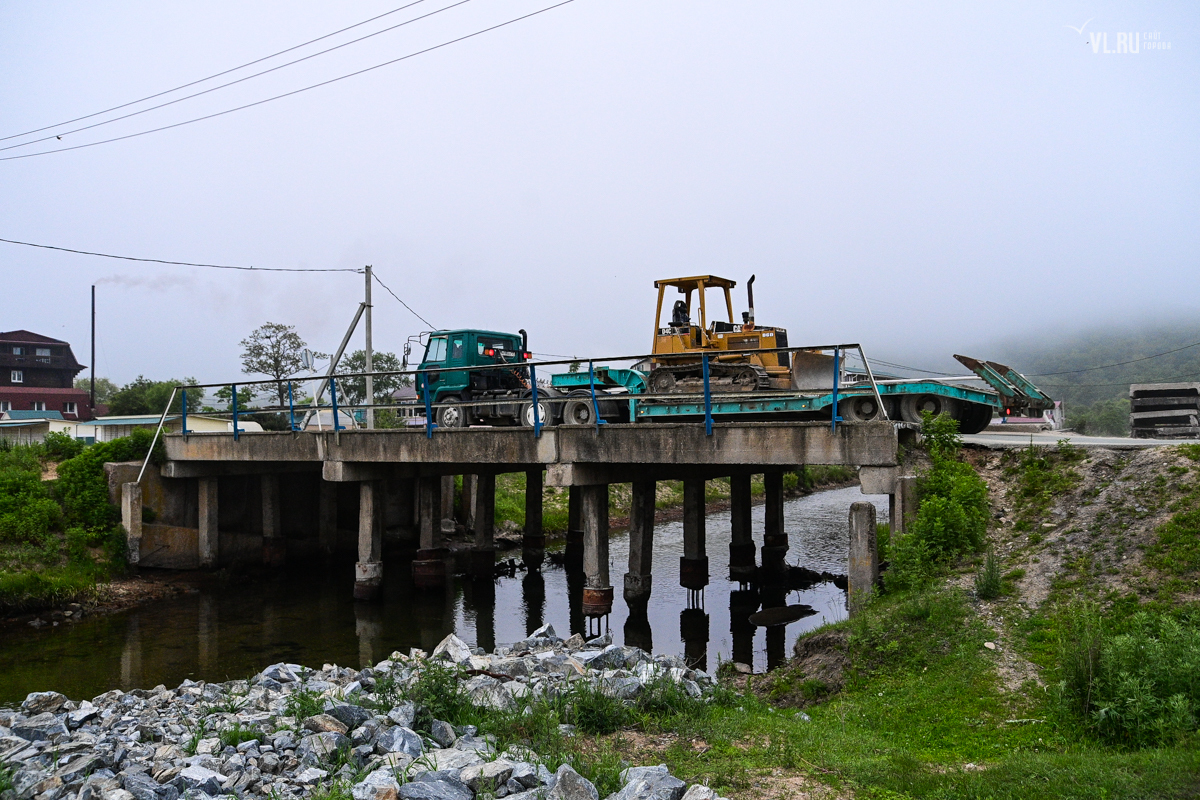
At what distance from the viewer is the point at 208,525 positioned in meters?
20.8

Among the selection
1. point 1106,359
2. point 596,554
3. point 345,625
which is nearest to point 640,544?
point 596,554

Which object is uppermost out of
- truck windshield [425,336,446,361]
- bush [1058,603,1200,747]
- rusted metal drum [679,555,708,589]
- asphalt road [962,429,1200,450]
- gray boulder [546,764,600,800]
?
truck windshield [425,336,446,361]

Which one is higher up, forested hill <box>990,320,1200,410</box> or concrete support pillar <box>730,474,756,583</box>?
forested hill <box>990,320,1200,410</box>

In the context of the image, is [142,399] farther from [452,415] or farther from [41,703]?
[41,703]

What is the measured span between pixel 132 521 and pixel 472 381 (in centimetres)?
835

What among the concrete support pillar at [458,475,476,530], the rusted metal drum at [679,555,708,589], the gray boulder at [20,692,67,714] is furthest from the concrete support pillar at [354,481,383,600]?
the gray boulder at [20,692,67,714]

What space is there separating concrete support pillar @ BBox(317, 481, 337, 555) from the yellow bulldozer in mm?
10375

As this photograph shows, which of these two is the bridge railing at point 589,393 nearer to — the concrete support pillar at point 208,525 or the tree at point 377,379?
the concrete support pillar at point 208,525

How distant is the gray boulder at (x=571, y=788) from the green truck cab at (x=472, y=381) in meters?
13.8

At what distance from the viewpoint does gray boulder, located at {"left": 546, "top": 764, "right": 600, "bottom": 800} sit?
5691 millimetres

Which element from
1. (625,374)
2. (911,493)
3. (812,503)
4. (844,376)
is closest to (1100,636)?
(911,493)

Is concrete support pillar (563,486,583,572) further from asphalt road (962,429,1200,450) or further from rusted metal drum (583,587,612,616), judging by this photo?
asphalt road (962,429,1200,450)

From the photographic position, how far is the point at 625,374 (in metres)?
19.0

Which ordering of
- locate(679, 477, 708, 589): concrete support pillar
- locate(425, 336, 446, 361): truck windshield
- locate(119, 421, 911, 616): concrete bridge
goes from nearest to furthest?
locate(119, 421, 911, 616): concrete bridge
locate(679, 477, 708, 589): concrete support pillar
locate(425, 336, 446, 361): truck windshield
